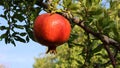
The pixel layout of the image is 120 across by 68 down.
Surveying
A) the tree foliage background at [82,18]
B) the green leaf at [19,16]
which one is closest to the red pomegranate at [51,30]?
the tree foliage background at [82,18]

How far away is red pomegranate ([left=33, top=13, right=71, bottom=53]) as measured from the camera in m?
1.67

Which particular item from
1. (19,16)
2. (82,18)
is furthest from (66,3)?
(19,16)

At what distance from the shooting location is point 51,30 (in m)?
1.67

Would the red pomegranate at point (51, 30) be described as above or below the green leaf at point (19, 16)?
above

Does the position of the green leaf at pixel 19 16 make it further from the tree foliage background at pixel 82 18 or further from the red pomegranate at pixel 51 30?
the red pomegranate at pixel 51 30

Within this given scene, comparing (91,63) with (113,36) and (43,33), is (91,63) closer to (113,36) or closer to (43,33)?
(113,36)

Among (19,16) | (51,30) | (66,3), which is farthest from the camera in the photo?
(19,16)

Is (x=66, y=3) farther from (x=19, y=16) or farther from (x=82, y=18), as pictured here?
(x=19, y=16)

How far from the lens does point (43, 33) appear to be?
1672 millimetres

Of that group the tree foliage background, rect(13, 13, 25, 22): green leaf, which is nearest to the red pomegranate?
the tree foliage background

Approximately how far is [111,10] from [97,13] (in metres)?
0.19

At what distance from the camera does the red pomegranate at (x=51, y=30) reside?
1.67 m

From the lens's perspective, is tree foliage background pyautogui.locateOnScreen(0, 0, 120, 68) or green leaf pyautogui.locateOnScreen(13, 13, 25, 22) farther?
green leaf pyautogui.locateOnScreen(13, 13, 25, 22)

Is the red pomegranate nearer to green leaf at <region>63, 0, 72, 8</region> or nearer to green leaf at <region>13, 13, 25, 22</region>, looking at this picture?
green leaf at <region>63, 0, 72, 8</region>
